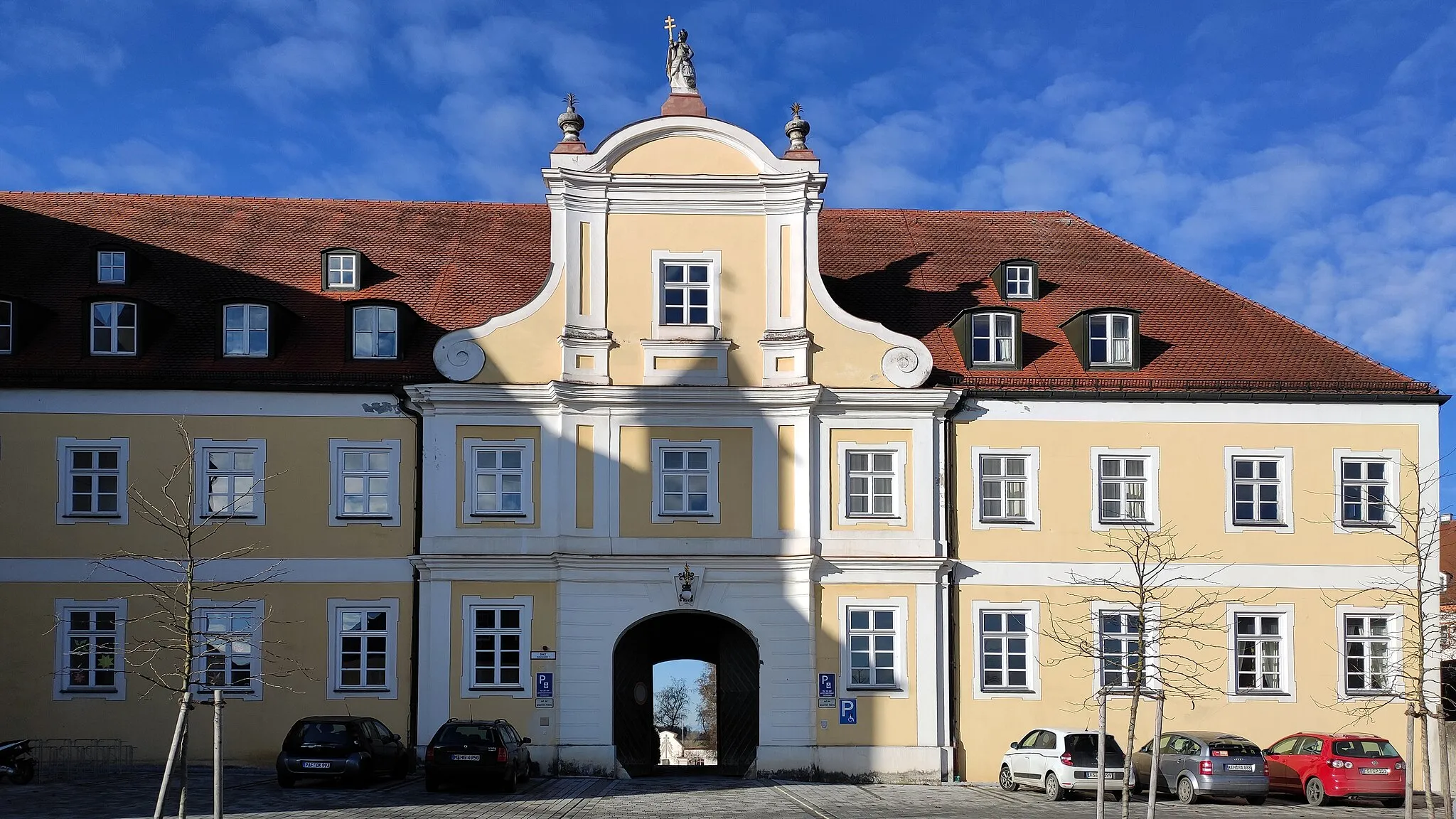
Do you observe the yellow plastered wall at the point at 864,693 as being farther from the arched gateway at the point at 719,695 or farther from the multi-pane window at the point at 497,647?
the multi-pane window at the point at 497,647

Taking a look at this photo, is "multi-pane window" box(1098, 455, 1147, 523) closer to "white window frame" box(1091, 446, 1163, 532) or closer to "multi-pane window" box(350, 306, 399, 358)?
"white window frame" box(1091, 446, 1163, 532)

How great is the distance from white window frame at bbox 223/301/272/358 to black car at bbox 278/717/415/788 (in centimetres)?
903

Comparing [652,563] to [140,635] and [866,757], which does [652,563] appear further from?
[140,635]

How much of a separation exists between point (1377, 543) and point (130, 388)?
26.7m

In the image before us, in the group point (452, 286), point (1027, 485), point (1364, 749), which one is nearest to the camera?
point (1364, 749)

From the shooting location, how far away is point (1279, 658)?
32812 mm

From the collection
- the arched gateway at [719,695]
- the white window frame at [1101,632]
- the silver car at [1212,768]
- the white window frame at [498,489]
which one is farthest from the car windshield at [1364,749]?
the white window frame at [498,489]

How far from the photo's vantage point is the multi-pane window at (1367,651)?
107 ft

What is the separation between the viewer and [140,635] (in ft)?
104

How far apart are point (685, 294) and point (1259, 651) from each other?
14449mm

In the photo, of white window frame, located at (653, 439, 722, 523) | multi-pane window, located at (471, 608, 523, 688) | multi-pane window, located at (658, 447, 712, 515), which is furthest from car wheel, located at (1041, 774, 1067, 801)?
multi-pane window, located at (471, 608, 523, 688)

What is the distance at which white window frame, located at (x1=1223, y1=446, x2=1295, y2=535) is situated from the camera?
108 ft

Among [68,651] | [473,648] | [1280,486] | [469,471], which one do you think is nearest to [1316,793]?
[1280,486]

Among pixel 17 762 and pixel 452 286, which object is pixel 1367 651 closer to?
pixel 452 286
